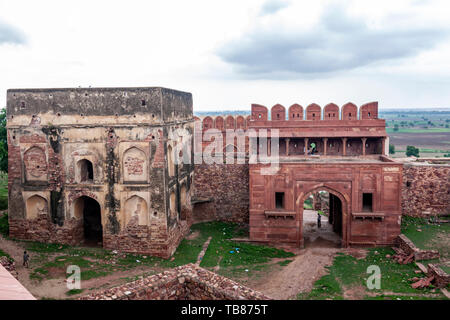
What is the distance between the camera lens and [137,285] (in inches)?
278

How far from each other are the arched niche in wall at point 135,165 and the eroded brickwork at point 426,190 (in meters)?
11.9

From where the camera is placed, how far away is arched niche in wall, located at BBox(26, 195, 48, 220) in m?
15.1

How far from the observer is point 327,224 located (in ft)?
61.1

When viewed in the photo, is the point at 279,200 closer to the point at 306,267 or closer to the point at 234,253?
the point at 234,253

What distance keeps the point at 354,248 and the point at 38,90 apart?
13415 millimetres

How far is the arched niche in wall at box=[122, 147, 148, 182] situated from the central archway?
6067 millimetres

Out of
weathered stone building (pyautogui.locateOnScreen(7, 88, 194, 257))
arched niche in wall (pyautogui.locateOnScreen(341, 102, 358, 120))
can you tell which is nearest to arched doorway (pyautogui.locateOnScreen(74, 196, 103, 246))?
weathered stone building (pyautogui.locateOnScreen(7, 88, 194, 257))

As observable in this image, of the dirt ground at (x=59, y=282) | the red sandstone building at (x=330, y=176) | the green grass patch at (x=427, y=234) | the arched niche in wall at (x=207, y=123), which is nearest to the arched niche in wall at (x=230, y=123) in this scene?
the arched niche in wall at (x=207, y=123)

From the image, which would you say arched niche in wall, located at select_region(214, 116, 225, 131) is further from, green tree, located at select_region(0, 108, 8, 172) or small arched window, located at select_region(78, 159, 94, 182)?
green tree, located at select_region(0, 108, 8, 172)

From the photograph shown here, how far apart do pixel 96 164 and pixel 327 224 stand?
36.4ft

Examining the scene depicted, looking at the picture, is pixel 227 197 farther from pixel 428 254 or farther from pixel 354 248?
pixel 428 254

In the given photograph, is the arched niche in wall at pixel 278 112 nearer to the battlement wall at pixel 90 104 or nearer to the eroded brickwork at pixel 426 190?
the battlement wall at pixel 90 104

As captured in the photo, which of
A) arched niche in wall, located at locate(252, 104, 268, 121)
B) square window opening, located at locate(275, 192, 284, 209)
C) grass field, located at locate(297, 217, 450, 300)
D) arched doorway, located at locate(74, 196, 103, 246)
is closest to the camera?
grass field, located at locate(297, 217, 450, 300)

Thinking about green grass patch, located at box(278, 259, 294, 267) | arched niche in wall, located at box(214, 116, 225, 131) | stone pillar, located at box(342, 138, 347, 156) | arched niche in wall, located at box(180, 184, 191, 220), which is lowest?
green grass patch, located at box(278, 259, 294, 267)
